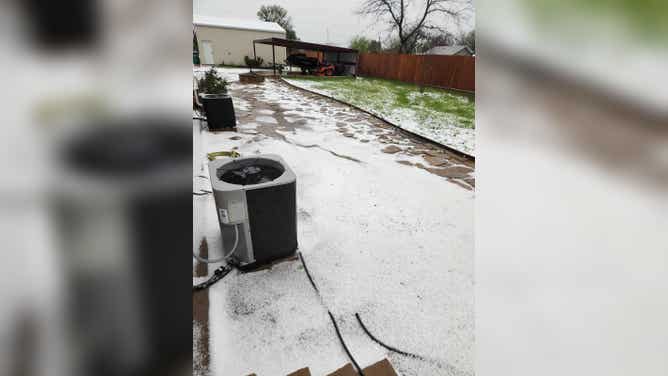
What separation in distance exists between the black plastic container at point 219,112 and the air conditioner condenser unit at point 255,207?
3.48m

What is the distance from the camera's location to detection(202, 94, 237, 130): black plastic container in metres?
5.33

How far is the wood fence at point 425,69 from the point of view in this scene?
39.9 feet

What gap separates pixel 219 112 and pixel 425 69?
35.6 ft

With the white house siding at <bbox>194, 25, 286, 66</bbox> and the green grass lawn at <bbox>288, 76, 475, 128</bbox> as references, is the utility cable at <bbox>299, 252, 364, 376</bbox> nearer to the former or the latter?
the green grass lawn at <bbox>288, 76, 475, 128</bbox>

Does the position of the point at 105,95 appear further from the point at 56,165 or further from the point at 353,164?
the point at 353,164

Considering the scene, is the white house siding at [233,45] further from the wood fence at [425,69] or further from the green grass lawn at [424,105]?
the green grass lawn at [424,105]

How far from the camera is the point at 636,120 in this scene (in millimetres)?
274

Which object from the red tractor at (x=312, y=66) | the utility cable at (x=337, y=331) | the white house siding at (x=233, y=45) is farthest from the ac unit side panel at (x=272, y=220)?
the white house siding at (x=233, y=45)

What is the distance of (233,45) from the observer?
850 inches

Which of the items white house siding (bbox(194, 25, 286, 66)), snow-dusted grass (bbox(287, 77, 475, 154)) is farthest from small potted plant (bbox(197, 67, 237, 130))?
white house siding (bbox(194, 25, 286, 66))

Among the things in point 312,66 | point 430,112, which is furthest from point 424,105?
point 312,66

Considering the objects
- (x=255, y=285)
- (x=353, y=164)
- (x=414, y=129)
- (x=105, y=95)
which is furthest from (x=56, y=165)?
(x=414, y=129)

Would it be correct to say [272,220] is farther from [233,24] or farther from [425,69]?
[233,24]

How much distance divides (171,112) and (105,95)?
4 centimetres
